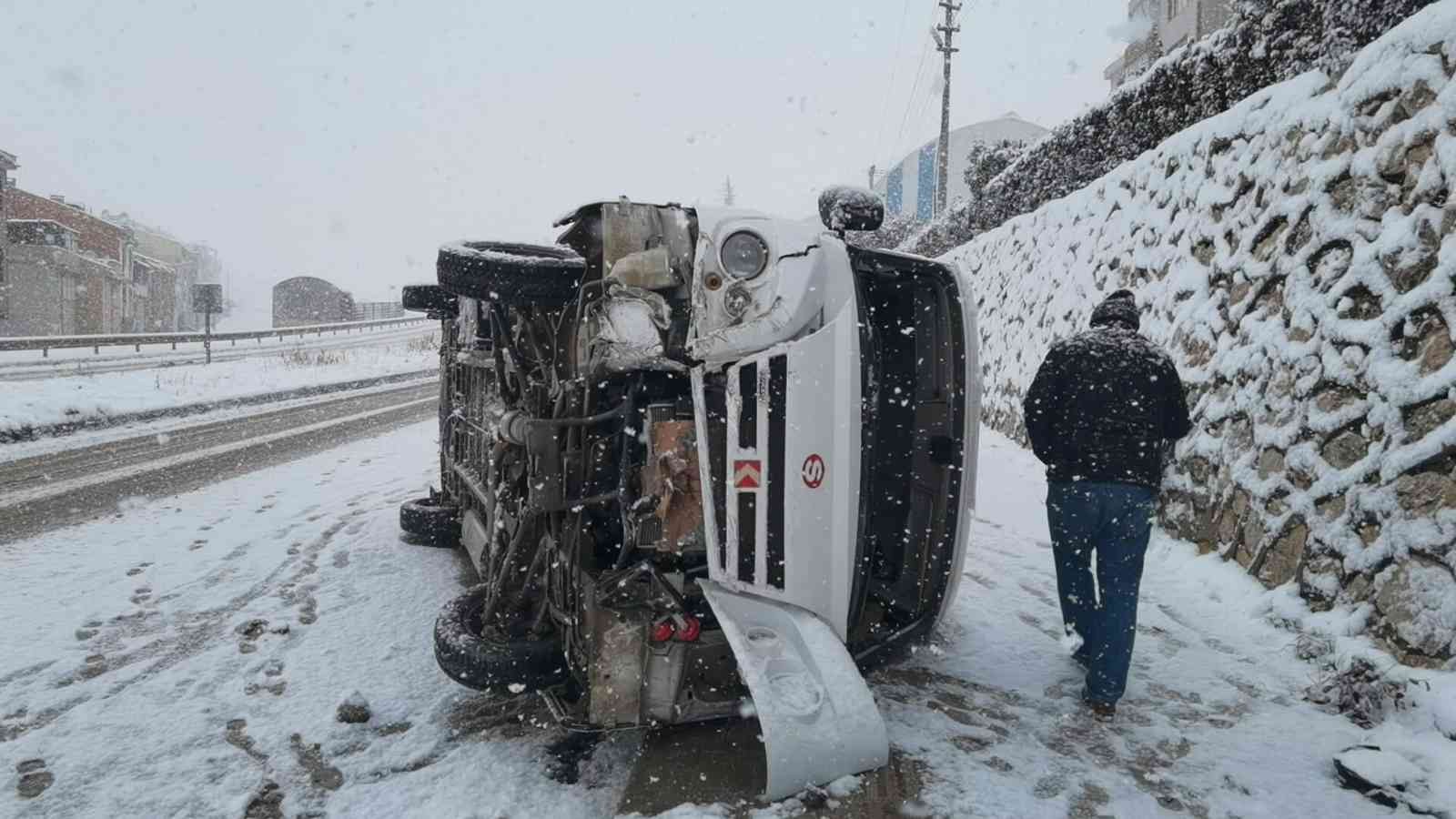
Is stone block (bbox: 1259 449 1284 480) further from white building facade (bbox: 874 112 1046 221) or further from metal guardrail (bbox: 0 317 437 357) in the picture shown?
white building facade (bbox: 874 112 1046 221)

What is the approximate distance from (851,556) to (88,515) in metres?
6.42

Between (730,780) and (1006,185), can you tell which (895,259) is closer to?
(730,780)

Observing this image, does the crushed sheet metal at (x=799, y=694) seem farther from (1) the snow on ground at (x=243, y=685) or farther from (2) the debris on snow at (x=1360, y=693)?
(2) the debris on snow at (x=1360, y=693)

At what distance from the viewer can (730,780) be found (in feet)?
8.40

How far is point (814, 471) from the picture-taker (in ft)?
8.44

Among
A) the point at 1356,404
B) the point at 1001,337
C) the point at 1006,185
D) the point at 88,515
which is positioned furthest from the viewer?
the point at 1006,185

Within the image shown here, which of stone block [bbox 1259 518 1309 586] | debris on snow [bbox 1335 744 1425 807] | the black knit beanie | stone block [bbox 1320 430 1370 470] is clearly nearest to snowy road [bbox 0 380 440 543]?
the black knit beanie

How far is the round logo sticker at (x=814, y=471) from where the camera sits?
256 cm

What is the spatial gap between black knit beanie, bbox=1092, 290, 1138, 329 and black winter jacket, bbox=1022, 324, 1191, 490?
40 mm

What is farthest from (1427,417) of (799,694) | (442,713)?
(442,713)

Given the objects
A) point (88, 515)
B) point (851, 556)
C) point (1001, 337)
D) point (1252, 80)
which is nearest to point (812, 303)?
point (851, 556)

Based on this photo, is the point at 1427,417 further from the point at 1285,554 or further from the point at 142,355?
the point at 142,355

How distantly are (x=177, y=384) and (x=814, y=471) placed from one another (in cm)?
1857

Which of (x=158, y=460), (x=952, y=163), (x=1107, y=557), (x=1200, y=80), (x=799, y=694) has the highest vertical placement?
(x=952, y=163)
